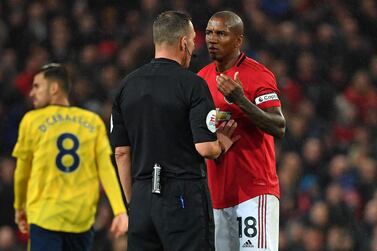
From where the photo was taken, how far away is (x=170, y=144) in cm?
571

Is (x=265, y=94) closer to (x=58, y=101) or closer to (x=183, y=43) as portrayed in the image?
(x=183, y=43)

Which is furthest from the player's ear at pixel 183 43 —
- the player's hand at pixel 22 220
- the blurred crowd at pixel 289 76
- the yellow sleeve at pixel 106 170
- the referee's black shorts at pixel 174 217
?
the blurred crowd at pixel 289 76

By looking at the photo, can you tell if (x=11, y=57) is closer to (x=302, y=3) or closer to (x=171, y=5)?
(x=171, y=5)

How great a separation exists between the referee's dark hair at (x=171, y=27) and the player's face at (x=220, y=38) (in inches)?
23.1

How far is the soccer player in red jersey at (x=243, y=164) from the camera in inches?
247

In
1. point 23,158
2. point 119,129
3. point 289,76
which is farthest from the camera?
point 289,76

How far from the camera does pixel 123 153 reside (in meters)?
5.98

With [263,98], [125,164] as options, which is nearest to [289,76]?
[263,98]

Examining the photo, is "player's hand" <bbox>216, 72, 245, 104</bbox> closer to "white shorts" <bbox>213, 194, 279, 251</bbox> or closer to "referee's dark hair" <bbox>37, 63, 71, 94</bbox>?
"white shorts" <bbox>213, 194, 279, 251</bbox>

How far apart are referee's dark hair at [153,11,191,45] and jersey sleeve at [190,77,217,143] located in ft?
1.04

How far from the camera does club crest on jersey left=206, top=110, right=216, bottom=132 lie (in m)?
5.62

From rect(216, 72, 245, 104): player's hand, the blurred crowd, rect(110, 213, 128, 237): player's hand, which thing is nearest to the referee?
rect(216, 72, 245, 104): player's hand

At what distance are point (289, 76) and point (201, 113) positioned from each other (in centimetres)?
795

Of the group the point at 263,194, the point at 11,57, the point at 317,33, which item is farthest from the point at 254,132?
the point at 317,33
